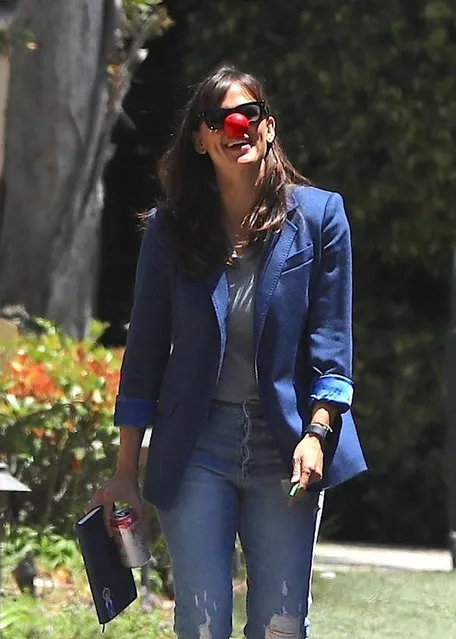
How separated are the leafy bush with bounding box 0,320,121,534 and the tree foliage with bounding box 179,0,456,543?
3179 mm

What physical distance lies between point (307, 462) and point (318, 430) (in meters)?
0.09

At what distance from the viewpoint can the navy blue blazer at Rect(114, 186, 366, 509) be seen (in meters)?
3.12

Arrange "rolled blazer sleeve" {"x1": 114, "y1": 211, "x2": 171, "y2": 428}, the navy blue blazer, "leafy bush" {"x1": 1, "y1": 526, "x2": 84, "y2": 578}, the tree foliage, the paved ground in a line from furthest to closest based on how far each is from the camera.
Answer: the tree foliage, the paved ground, "leafy bush" {"x1": 1, "y1": 526, "x2": 84, "y2": 578}, "rolled blazer sleeve" {"x1": 114, "y1": 211, "x2": 171, "y2": 428}, the navy blue blazer

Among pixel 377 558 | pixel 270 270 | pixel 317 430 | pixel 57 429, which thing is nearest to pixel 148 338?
pixel 270 270

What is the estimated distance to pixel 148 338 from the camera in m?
3.26

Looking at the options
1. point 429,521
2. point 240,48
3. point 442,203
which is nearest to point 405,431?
point 429,521

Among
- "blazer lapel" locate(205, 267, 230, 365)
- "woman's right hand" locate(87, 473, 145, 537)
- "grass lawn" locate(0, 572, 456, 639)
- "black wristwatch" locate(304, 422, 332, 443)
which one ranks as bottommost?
"grass lawn" locate(0, 572, 456, 639)

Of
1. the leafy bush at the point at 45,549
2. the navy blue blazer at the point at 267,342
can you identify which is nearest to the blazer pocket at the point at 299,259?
the navy blue blazer at the point at 267,342

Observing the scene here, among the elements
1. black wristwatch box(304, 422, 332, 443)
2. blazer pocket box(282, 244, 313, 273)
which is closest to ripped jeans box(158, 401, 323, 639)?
black wristwatch box(304, 422, 332, 443)

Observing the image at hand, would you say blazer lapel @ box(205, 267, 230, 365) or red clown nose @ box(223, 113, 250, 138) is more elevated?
red clown nose @ box(223, 113, 250, 138)

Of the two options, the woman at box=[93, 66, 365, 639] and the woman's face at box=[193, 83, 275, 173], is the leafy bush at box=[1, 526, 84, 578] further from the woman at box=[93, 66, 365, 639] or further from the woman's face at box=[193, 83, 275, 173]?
the woman's face at box=[193, 83, 275, 173]

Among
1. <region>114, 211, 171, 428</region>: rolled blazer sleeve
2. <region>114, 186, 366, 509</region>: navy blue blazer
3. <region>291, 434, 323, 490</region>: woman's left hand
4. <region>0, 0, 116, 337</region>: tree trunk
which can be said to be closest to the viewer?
<region>291, 434, 323, 490</region>: woman's left hand

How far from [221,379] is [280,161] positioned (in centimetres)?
57

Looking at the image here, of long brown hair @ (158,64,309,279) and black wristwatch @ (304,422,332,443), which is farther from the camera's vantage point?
long brown hair @ (158,64,309,279)
